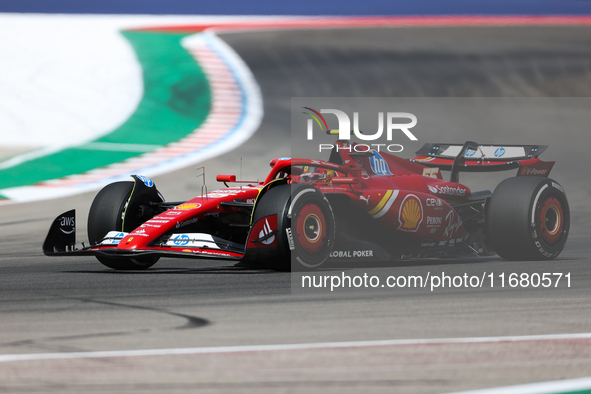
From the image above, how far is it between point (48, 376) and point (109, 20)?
32.7 metres

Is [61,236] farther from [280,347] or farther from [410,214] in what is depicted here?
[280,347]

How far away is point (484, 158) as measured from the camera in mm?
9758

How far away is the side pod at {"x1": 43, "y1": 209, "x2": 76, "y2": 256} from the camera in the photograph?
27.0 feet

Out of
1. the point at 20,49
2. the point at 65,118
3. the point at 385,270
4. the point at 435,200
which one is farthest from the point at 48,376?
the point at 20,49

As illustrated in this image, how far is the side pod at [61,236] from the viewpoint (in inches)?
324

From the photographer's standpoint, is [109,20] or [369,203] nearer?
[369,203]

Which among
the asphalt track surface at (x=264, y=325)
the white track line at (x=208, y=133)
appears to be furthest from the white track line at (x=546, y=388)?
the white track line at (x=208, y=133)

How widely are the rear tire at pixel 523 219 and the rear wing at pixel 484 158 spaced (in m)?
0.69

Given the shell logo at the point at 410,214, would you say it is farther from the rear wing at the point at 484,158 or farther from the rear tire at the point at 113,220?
the rear tire at the point at 113,220

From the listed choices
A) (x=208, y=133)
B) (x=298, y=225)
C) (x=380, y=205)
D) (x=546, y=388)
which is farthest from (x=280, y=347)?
(x=208, y=133)

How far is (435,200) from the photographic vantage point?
855 centimetres

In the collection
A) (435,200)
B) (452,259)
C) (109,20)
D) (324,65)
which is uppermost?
(109,20)

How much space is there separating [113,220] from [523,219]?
409 cm

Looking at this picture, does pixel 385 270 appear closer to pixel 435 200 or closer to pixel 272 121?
pixel 435 200
